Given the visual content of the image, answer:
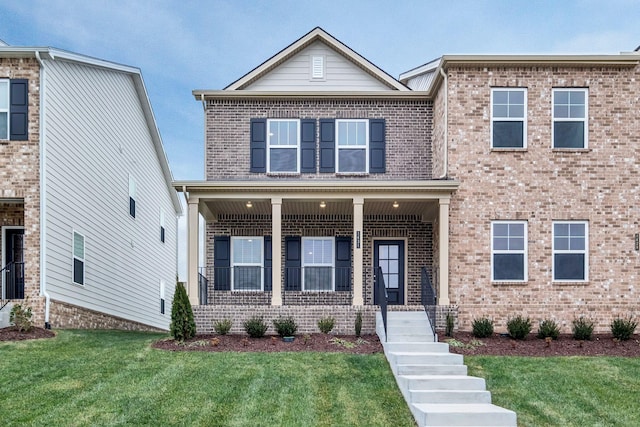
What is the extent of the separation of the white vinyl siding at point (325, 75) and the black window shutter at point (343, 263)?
4185 mm

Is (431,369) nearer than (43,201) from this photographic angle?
Yes

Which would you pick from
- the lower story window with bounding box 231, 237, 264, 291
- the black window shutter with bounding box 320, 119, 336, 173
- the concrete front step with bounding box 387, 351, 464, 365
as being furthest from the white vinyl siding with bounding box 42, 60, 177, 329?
the concrete front step with bounding box 387, 351, 464, 365

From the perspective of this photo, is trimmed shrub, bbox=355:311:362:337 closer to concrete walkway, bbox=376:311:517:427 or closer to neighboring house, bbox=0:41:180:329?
concrete walkway, bbox=376:311:517:427

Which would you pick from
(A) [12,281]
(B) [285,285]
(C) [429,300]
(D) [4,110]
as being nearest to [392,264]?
(B) [285,285]

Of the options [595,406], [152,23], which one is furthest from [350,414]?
[152,23]

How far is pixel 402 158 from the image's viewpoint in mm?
16031

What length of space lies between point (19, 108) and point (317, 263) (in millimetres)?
7914

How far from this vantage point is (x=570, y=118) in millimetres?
14227

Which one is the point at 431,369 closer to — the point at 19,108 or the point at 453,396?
the point at 453,396

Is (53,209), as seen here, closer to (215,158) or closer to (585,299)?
(215,158)

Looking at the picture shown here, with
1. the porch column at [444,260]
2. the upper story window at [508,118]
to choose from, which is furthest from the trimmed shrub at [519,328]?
the upper story window at [508,118]

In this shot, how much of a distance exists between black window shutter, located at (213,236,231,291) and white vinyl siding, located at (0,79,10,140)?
549 cm

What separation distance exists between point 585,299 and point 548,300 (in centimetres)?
84

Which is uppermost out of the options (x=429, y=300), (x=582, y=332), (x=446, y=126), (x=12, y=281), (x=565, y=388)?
(x=446, y=126)
